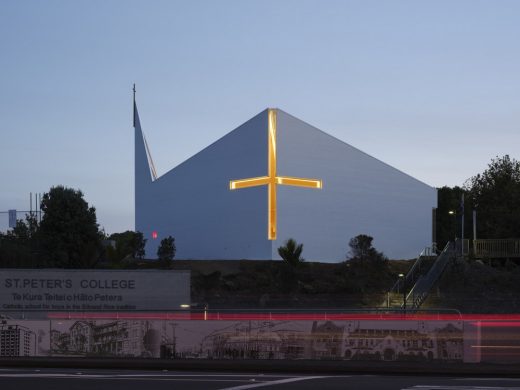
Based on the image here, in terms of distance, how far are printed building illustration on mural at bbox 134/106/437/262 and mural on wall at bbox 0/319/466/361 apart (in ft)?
97.9

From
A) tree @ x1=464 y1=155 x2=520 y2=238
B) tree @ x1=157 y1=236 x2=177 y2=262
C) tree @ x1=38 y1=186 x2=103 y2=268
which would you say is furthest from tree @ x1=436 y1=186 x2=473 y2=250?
tree @ x1=38 y1=186 x2=103 y2=268

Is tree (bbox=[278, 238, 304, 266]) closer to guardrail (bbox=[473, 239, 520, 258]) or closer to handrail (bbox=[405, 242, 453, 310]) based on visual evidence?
handrail (bbox=[405, 242, 453, 310])

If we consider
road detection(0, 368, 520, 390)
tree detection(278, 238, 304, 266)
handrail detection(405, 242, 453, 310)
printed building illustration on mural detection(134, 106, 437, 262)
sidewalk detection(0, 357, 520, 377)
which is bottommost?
sidewalk detection(0, 357, 520, 377)

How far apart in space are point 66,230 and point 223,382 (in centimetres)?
4038

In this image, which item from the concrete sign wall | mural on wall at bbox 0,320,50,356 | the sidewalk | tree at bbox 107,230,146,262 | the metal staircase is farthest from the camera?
tree at bbox 107,230,146,262

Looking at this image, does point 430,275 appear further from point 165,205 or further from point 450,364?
point 450,364

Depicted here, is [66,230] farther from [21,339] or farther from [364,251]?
[21,339]

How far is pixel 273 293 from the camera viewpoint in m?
48.2

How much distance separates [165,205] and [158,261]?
7.00 metres

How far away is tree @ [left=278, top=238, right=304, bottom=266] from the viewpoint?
52469 mm

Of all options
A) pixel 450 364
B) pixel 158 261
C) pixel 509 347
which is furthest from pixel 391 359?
pixel 158 261

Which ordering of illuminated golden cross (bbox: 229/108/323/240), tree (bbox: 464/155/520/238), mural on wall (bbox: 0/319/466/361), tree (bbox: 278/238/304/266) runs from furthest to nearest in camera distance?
tree (bbox: 464/155/520/238)
illuminated golden cross (bbox: 229/108/323/240)
tree (bbox: 278/238/304/266)
mural on wall (bbox: 0/319/466/361)

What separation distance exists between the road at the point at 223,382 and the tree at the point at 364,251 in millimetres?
35645

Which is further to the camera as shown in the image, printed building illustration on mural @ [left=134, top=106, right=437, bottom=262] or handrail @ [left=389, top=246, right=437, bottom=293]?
printed building illustration on mural @ [left=134, top=106, right=437, bottom=262]
